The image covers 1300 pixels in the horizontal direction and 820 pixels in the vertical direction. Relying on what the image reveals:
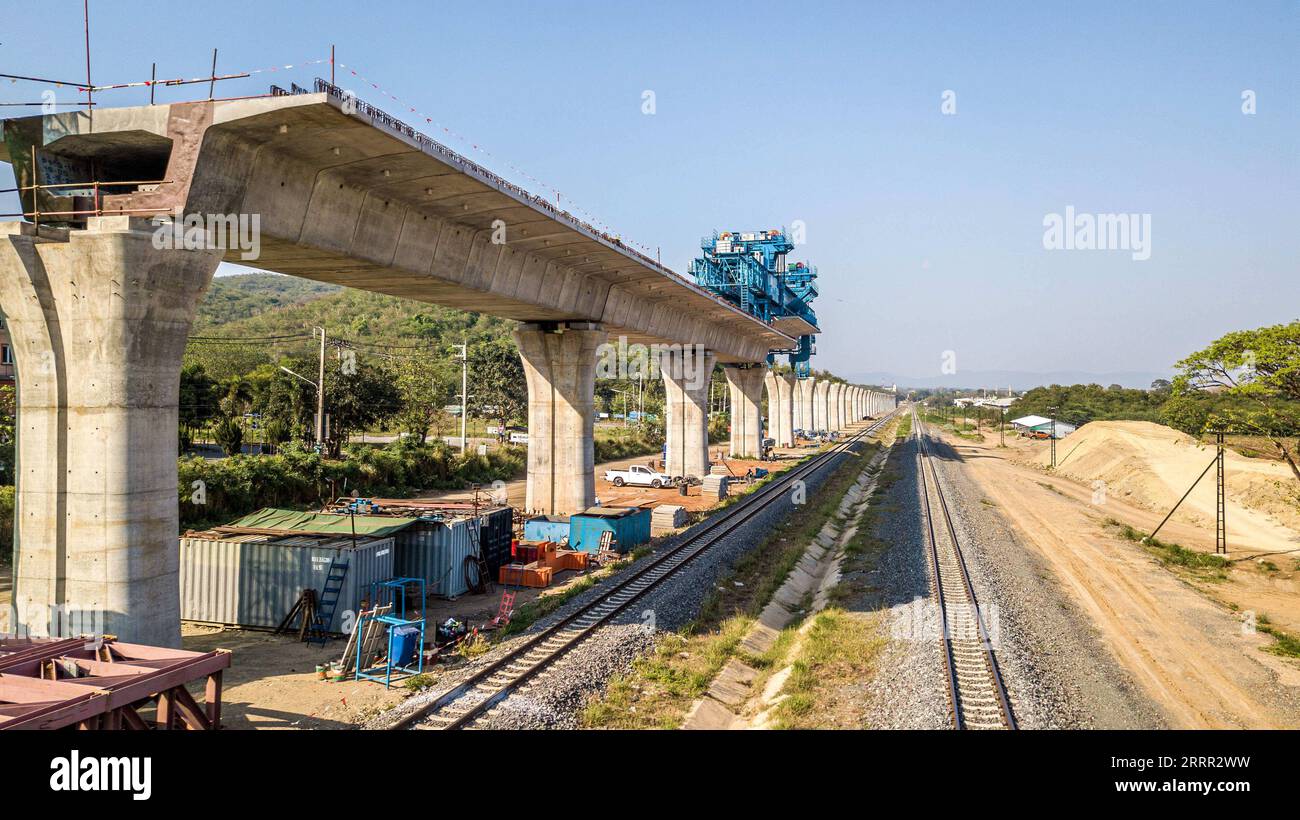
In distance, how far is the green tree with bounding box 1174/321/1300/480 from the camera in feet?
86.6

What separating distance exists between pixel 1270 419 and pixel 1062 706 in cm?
2167

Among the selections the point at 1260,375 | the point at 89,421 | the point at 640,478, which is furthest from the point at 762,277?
the point at 89,421

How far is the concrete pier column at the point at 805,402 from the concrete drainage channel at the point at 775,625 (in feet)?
258

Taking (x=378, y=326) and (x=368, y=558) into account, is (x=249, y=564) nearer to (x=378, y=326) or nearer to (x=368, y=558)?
(x=368, y=558)

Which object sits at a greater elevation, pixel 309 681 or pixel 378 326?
pixel 378 326

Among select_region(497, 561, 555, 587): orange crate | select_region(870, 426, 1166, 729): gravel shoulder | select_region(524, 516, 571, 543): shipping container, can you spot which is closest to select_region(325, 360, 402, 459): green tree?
select_region(524, 516, 571, 543): shipping container

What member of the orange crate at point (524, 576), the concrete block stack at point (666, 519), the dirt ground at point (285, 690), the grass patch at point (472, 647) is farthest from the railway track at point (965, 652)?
the orange crate at point (524, 576)

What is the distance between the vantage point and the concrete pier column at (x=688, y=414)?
54.7m

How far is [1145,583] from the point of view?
84.8ft

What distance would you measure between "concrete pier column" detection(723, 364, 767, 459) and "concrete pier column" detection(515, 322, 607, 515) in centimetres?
3977

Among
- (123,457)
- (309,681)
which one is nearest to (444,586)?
(309,681)

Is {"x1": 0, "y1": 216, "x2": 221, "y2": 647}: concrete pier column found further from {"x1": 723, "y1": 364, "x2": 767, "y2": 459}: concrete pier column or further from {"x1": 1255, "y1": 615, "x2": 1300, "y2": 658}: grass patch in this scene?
{"x1": 723, "y1": 364, "x2": 767, "y2": 459}: concrete pier column

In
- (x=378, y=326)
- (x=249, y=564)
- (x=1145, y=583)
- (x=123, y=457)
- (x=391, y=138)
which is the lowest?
(x=1145, y=583)
